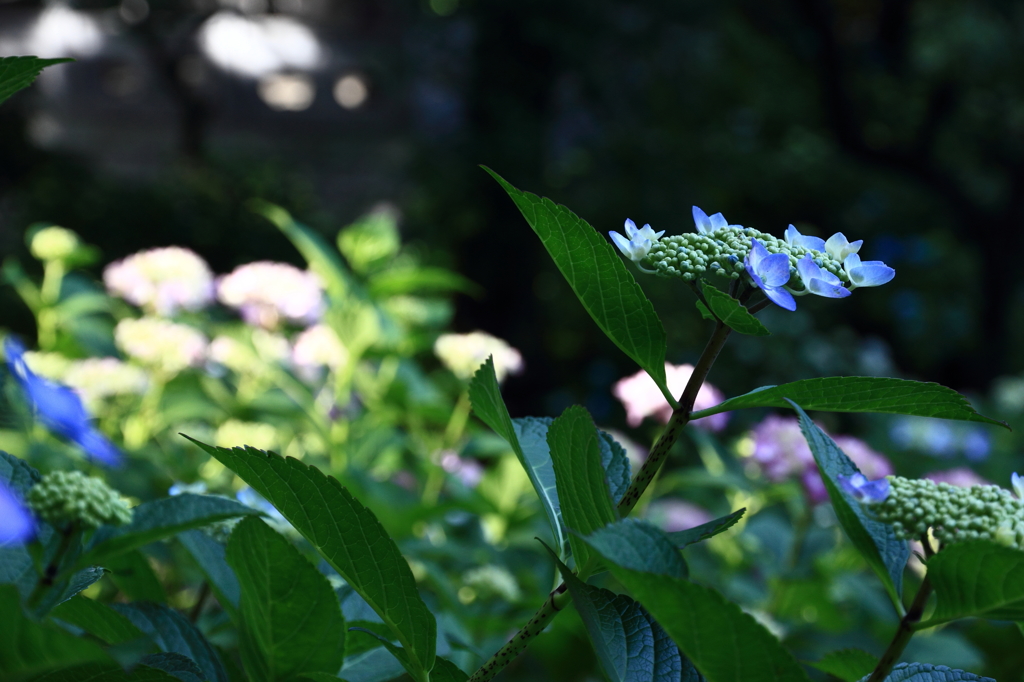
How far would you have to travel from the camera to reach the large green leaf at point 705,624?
12.9 inches

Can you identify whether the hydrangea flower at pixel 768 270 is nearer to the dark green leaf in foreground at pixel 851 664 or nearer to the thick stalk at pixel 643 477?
the thick stalk at pixel 643 477

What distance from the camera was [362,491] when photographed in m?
1.25

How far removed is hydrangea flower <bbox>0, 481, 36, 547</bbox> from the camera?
0.33 metres

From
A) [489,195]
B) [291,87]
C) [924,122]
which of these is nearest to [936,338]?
[924,122]

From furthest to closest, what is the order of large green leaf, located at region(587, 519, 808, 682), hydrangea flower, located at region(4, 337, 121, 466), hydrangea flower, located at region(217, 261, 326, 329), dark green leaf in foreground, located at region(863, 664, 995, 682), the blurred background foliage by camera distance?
the blurred background foliage
hydrangea flower, located at region(217, 261, 326, 329)
hydrangea flower, located at region(4, 337, 121, 466)
dark green leaf in foreground, located at region(863, 664, 995, 682)
large green leaf, located at region(587, 519, 808, 682)

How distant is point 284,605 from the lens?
15.7 inches

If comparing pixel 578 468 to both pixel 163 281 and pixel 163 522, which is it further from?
pixel 163 281

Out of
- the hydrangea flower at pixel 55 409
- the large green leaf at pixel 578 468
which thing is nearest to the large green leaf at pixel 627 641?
the large green leaf at pixel 578 468

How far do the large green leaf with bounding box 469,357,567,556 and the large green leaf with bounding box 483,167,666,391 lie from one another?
7cm

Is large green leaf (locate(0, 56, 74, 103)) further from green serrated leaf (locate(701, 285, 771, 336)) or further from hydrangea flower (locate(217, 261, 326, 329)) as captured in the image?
hydrangea flower (locate(217, 261, 326, 329))

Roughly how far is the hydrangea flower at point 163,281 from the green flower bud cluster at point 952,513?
4.93 ft

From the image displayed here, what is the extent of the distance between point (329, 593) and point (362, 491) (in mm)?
867

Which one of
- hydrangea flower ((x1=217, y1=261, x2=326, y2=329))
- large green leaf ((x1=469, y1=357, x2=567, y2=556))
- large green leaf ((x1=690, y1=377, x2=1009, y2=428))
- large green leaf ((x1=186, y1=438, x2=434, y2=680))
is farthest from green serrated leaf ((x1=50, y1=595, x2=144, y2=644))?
hydrangea flower ((x1=217, y1=261, x2=326, y2=329))

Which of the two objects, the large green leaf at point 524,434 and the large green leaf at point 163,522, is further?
the large green leaf at point 524,434
